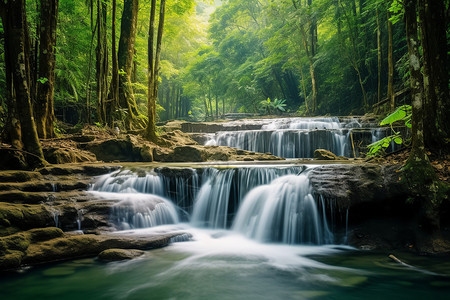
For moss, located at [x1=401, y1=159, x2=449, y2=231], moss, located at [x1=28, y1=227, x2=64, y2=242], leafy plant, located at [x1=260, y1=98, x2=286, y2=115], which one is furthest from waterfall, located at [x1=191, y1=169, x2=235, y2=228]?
leafy plant, located at [x1=260, y1=98, x2=286, y2=115]

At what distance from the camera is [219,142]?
15461 mm

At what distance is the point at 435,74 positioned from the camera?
18.5ft

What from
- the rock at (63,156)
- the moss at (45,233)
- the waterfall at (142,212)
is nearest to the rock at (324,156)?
the waterfall at (142,212)

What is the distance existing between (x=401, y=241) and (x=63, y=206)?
20.9 feet

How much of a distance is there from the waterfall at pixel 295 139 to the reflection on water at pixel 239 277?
7.84 metres

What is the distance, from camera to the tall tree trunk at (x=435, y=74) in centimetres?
554

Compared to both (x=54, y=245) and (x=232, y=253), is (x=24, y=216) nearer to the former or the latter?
(x=54, y=245)

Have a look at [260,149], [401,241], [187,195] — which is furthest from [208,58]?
[401,241]

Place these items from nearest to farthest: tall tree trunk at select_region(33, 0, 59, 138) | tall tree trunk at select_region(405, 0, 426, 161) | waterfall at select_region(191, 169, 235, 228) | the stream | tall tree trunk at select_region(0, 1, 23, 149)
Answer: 1. the stream
2. tall tree trunk at select_region(405, 0, 426, 161)
3. tall tree trunk at select_region(0, 1, 23, 149)
4. waterfall at select_region(191, 169, 235, 228)
5. tall tree trunk at select_region(33, 0, 59, 138)

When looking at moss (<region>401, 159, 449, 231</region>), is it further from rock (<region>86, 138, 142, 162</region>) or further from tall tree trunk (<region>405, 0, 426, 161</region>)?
rock (<region>86, 138, 142, 162</region>)

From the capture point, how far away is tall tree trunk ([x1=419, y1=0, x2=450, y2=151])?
554cm

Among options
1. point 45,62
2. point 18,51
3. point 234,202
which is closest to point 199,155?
point 234,202

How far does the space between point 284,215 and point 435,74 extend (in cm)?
399

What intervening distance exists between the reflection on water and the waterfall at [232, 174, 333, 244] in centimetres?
59
